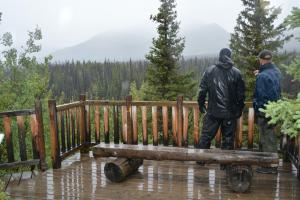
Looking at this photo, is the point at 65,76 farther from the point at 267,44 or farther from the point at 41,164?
the point at 41,164

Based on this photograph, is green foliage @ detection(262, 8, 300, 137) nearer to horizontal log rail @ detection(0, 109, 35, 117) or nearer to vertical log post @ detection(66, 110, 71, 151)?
horizontal log rail @ detection(0, 109, 35, 117)

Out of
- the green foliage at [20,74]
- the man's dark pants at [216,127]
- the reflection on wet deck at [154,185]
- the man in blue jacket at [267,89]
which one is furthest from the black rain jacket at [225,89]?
the green foliage at [20,74]

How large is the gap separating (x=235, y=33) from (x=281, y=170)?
18.7 m

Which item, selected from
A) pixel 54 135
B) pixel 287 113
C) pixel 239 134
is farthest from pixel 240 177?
pixel 54 135

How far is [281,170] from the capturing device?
596 centimetres

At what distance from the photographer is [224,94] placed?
18.6 ft

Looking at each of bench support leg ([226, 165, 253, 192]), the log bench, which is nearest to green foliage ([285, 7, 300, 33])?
the log bench

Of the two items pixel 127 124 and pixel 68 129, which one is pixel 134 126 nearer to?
pixel 127 124

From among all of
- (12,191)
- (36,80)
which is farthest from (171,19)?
(12,191)

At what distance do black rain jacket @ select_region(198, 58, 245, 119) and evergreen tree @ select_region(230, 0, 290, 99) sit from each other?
1480 cm

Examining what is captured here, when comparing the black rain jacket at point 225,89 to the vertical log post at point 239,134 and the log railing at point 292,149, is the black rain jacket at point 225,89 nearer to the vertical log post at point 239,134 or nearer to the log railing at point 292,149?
the vertical log post at point 239,134

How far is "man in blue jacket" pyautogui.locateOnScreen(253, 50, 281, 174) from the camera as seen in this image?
5.21 m

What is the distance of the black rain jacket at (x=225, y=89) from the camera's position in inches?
222

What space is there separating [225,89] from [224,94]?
0.09 m
